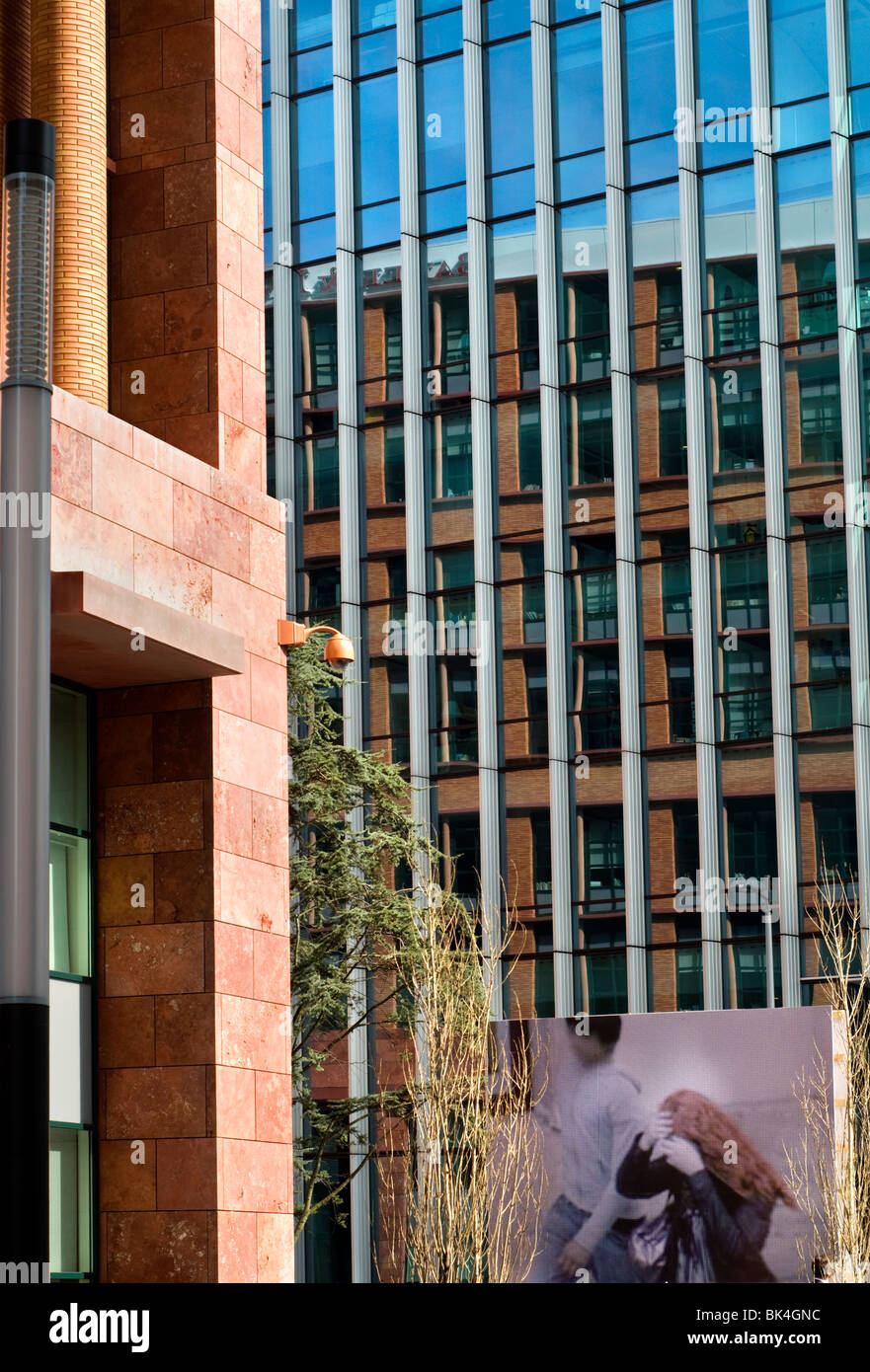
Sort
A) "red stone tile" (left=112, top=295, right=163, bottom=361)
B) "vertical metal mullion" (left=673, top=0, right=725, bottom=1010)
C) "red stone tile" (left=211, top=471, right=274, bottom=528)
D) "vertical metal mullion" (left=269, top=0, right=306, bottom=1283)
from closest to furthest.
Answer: "red stone tile" (left=211, top=471, right=274, bottom=528), "red stone tile" (left=112, top=295, right=163, bottom=361), "vertical metal mullion" (left=673, top=0, right=725, bottom=1010), "vertical metal mullion" (left=269, top=0, right=306, bottom=1283)

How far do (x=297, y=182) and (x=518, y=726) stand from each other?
13.2 meters

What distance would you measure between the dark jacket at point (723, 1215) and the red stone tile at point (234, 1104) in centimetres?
830

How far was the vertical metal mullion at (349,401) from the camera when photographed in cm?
3972

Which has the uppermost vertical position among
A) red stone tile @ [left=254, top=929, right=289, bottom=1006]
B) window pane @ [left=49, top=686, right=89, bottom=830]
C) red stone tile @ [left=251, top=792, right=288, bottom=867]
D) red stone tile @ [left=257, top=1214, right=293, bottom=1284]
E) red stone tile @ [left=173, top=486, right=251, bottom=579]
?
red stone tile @ [left=173, top=486, right=251, bottom=579]

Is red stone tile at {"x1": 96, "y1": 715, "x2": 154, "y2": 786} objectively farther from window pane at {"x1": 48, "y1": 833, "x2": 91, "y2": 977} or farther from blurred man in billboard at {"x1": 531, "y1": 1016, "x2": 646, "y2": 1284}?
blurred man in billboard at {"x1": 531, "y1": 1016, "x2": 646, "y2": 1284}

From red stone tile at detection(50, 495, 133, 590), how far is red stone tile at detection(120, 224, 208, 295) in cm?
274

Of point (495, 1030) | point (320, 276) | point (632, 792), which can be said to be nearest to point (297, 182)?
point (320, 276)

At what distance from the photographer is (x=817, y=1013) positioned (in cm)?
2258

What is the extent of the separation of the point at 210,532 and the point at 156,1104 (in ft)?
14.9

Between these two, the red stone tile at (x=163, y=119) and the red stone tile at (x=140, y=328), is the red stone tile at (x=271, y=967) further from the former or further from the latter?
the red stone tile at (x=163, y=119)

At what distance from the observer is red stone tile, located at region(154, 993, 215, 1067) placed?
15.1 metres

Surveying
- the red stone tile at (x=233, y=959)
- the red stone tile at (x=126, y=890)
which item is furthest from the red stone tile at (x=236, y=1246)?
the red stone tile at (x=126, y=890)

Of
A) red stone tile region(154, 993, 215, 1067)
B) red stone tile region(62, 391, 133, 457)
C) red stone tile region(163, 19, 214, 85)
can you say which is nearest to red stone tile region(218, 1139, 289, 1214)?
red stone tile region(154, 993, 215, 1067)

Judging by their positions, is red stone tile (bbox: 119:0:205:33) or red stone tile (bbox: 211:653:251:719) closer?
red stone tile (bbox: 211:653:251:719)
